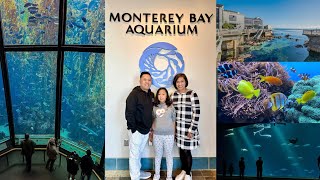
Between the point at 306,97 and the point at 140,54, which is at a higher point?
the point at 140,54

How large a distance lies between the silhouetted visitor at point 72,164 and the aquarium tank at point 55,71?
0.10 metres

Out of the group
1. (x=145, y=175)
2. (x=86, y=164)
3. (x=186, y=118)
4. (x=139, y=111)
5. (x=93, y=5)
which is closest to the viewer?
(x=139, y=111)

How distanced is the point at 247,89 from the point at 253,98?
0.56 feet

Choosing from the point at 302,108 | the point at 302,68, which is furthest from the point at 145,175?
the point at 302,68

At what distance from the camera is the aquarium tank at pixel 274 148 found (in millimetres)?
4477

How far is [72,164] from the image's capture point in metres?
4.54

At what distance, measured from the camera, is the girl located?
4.04m

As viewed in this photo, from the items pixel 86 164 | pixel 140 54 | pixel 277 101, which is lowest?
pixel 86 164

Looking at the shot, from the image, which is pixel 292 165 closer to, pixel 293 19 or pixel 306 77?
pixel 306 77

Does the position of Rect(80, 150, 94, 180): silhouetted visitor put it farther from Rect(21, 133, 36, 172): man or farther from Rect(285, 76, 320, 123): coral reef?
Rect(285, 76, 320, 123): coral reef

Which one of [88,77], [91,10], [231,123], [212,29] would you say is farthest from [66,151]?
[212,29]

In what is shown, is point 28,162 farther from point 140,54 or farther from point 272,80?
point 272,80

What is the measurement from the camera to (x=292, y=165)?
451 centimetres

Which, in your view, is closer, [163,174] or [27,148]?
[163,174]
